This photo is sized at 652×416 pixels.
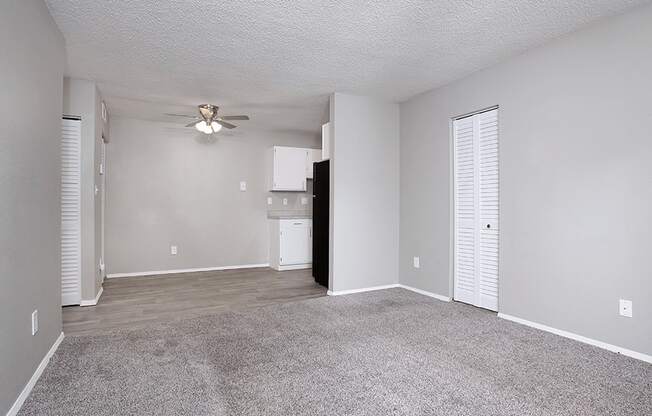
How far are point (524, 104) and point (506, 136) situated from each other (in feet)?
1.00

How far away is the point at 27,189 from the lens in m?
2.02

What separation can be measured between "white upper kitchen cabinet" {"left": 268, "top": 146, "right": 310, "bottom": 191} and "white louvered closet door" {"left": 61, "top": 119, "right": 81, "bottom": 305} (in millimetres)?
2900

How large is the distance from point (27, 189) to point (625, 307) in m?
3.86

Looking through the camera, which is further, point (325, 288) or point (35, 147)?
point (325, 288)

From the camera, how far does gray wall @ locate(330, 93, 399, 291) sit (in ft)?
13.9

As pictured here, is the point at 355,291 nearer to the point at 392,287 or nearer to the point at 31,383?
the point at 392,287

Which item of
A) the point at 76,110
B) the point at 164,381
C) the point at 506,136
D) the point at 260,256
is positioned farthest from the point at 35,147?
the point at 260,256

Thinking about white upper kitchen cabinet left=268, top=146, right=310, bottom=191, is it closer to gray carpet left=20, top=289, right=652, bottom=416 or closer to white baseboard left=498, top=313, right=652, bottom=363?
gray carpet left=20, top=289, right=652, bottom=416

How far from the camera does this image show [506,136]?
3.32 meters

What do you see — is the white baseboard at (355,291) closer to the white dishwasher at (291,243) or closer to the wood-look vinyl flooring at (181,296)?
the wood-look vinyl flooring at (181,296)

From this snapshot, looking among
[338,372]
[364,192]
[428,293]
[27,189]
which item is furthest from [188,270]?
[338,372]

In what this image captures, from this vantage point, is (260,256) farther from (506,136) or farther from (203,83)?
(506,136)

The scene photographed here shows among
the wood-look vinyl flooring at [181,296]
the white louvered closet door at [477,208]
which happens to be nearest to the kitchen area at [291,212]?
the wood-look vinyl flooring at [181,296]

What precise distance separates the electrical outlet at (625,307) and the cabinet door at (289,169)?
15.3ft
